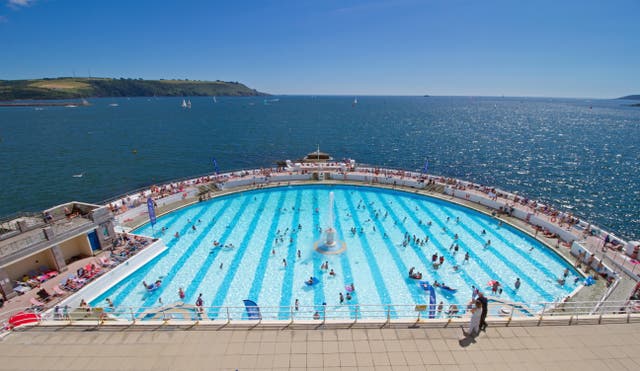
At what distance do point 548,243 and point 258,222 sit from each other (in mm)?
24799

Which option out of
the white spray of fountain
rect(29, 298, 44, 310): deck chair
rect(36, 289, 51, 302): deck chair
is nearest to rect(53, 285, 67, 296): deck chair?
rect(36, 289, 51, 302): deck chair

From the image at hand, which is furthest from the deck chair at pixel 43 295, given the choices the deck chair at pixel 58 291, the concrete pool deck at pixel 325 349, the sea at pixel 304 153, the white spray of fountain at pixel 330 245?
the sea at pixel 304 153

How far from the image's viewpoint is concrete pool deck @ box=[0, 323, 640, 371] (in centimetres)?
769

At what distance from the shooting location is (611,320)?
925cm

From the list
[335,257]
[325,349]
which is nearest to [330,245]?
[335,257]

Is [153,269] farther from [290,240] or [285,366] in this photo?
[285,366]

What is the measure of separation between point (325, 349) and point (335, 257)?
1447 cm

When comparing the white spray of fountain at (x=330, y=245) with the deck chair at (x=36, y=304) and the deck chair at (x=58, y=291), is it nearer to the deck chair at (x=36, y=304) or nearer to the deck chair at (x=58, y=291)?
the deck chair at (x=58, y=291)

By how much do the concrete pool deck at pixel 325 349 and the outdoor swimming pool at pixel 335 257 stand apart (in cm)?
867

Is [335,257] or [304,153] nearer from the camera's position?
[335,257]

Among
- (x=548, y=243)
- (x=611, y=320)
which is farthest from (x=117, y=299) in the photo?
(x=548, y=243)

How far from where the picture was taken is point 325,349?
319 inches

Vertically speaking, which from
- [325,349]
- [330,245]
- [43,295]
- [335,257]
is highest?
[325,349]

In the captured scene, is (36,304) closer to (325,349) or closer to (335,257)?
(325,349)
